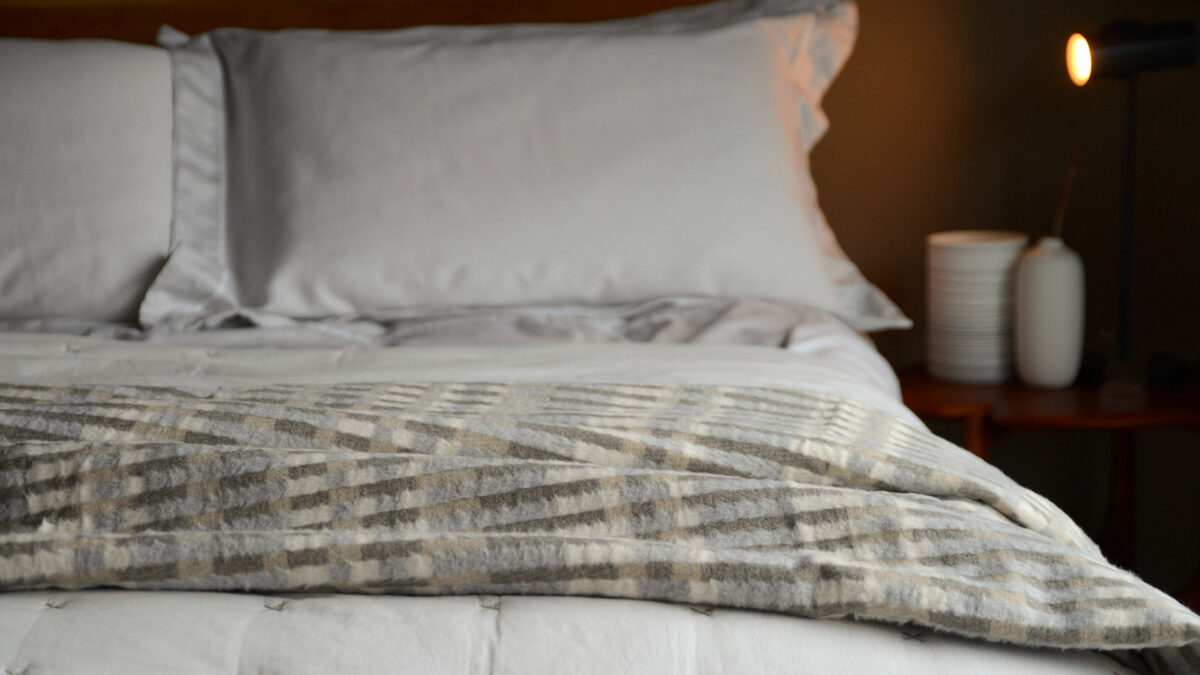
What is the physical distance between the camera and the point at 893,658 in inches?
25.9

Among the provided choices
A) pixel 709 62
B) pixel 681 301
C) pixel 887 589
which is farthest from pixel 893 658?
pixel 709 62

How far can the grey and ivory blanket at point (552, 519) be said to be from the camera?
67 cm

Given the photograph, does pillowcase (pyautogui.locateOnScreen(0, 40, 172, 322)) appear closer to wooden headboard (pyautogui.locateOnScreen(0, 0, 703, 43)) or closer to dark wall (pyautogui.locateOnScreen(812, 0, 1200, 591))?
wooden headboard (pyautogui.locateOnScreen(0, 0, 703, 43))

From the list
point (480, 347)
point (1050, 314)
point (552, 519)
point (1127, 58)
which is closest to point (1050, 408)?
point (1050, 314)

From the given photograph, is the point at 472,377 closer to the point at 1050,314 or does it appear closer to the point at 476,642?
the point at 476,642

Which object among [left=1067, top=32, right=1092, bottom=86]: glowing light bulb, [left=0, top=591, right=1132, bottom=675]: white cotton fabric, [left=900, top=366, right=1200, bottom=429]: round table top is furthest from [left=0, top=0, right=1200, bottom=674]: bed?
[left=1067, top=32, right=1092, bottom=86]: glowing light bulb

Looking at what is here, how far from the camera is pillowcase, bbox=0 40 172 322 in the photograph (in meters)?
1.60

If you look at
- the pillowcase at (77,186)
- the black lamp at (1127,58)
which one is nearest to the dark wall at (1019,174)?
the black lamp at (1127,58)

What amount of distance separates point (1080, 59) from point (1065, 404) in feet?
1.77

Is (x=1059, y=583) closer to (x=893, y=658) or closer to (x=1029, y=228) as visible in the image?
(x=893, y=658)

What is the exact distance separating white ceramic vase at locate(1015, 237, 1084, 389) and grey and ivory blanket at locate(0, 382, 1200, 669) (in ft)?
3.06

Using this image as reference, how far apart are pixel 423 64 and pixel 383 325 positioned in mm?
397

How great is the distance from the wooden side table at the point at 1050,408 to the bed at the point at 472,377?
0.57 ft

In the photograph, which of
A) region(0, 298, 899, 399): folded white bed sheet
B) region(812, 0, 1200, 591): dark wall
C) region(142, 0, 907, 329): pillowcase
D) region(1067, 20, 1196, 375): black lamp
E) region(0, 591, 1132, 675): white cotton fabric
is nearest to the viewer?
region(0, 591, 1132, 675): white cotton fabric
